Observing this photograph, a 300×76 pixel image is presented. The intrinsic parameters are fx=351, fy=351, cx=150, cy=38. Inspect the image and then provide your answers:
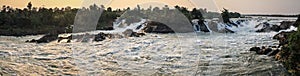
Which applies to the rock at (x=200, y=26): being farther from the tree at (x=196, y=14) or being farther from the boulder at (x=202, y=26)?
the tree at (x=196, y=14)

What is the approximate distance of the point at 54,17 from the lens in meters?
27.5

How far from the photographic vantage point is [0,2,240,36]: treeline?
23.3 meters

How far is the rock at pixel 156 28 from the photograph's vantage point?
22031 millimetres

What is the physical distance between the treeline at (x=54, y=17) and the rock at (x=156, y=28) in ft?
2.40

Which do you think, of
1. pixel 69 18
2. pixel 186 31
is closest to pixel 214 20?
pixel 186 31

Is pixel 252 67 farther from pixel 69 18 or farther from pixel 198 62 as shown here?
pixel 69 18

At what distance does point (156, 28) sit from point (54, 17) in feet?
31.5

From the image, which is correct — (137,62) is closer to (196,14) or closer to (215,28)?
(215,28)

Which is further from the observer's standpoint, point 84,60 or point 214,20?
point 214,20

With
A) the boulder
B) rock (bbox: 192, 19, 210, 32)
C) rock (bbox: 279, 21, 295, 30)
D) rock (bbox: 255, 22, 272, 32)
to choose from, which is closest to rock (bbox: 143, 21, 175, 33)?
rock (bbox: 192, 19, 210, 32)

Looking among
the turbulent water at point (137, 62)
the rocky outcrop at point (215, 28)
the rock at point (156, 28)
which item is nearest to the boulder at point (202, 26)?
the rocky outcrop at point (215, 28)

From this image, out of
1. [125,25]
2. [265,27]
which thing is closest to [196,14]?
[265,27]

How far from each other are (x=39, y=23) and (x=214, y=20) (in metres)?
12.9

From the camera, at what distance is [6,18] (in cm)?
2497
